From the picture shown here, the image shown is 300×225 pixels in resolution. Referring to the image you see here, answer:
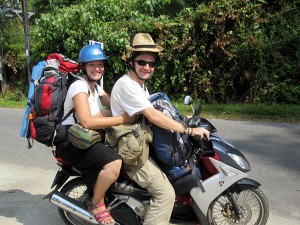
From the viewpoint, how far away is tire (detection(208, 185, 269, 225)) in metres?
3.52

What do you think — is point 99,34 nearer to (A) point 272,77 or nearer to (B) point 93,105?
(A) point 272,77

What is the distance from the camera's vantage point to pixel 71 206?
365 cm

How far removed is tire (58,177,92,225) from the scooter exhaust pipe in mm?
89

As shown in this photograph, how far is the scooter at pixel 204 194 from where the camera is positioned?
3.39 m

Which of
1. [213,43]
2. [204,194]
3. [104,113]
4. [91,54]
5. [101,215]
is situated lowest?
[101,215]

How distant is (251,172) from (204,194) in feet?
7.72

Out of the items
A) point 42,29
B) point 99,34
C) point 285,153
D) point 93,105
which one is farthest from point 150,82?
point 93,105

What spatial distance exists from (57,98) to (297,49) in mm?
9500

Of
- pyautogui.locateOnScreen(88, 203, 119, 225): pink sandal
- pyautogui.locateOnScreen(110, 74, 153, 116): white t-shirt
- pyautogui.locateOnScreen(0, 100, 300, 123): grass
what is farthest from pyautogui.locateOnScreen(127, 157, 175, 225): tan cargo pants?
pyautogui.locateOnScreen(0, 100, 300, 123): grass

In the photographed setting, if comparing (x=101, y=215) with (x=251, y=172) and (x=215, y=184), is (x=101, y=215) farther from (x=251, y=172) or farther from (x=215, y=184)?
(x=251, y=172)

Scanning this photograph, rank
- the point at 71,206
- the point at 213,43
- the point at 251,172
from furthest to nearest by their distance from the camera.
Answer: the point at 213,43, the point at 251,172, the point at 71,206

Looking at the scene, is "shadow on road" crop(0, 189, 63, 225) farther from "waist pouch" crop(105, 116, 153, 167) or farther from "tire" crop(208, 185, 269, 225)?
"tire" crop(208, 185, 269, 225)

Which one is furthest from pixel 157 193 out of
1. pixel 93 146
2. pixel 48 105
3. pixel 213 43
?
pixel 213 43

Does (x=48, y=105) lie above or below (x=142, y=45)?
below
